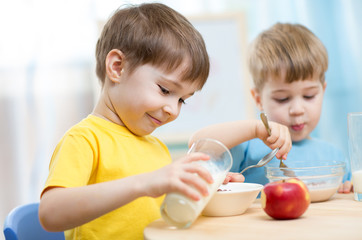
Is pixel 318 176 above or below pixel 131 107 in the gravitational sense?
below

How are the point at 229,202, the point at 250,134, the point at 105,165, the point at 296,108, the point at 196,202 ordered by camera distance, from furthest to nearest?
the point at 296,108, the point at 250,134, the point at 105,165, the point at 229,202, the point at 196,202

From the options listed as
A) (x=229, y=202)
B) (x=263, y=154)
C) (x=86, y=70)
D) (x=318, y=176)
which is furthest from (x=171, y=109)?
(x=86, y=70)

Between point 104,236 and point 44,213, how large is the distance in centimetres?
20

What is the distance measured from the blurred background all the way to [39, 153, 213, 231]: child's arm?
1475 mm

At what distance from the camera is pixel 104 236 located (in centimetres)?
99

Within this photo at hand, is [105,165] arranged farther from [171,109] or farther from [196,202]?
[196,202]

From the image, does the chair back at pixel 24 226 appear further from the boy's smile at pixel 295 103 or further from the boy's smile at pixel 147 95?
the boy's smile at pixel 295 103

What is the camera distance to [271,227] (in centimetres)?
79

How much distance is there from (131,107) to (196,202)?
389 mm

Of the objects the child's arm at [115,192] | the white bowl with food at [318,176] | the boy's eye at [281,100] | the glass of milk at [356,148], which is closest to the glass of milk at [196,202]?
the child's arm at [115,192]

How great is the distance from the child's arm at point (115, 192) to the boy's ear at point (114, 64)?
35 cm

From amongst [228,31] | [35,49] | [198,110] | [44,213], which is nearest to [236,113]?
[198,110]

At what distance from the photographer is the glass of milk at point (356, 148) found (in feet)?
3.50

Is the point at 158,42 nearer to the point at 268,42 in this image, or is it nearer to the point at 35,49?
the point at 268,42
